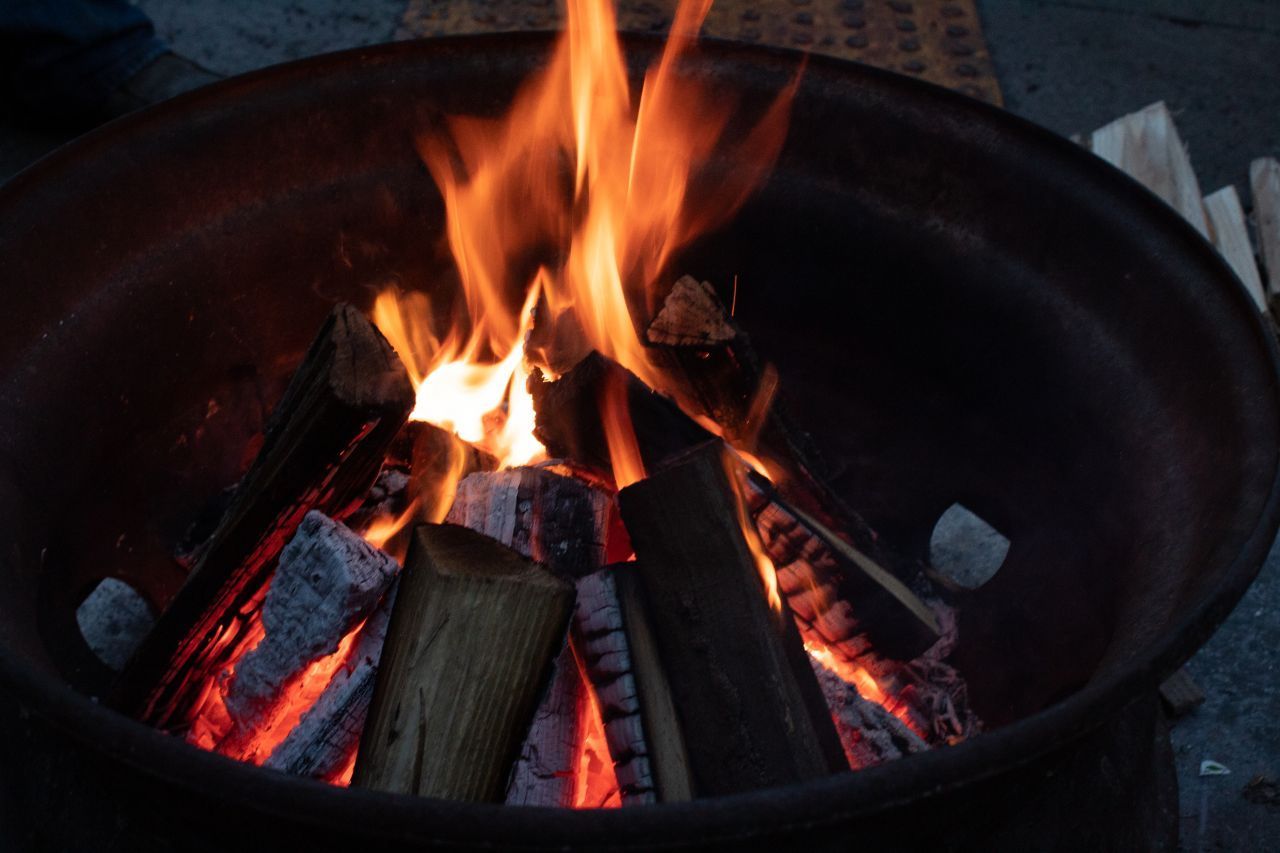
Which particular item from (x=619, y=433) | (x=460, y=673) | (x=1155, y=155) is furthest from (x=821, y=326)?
(x=1155, y=155)

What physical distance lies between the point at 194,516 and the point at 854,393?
1.29 metres

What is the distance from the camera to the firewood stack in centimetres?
127

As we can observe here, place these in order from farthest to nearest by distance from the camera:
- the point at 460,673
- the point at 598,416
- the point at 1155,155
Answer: the point at 1155,155 < the point at 598,416 < the point at 460,673

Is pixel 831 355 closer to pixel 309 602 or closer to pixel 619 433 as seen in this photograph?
pixel 619 433

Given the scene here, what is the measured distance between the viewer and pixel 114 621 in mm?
2215

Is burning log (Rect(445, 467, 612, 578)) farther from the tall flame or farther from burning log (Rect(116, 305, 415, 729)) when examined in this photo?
the tall flame

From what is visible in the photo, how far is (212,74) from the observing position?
12.3ft

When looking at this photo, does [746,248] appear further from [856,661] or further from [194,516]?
[194,516]

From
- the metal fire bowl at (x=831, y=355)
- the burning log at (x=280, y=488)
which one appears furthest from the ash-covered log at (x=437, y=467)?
the metal fire bowl at (x=831, y=355)

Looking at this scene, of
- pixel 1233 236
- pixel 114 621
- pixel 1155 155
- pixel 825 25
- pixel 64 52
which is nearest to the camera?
pixel 114 621

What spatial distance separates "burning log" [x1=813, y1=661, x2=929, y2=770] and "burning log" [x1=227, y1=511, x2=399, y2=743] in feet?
2.18

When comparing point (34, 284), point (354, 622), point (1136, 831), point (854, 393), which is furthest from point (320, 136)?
point (1136, 831)

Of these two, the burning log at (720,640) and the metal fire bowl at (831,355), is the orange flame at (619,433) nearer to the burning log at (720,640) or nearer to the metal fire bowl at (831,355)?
the burning log at (720,640)

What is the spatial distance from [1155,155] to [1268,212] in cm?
36
